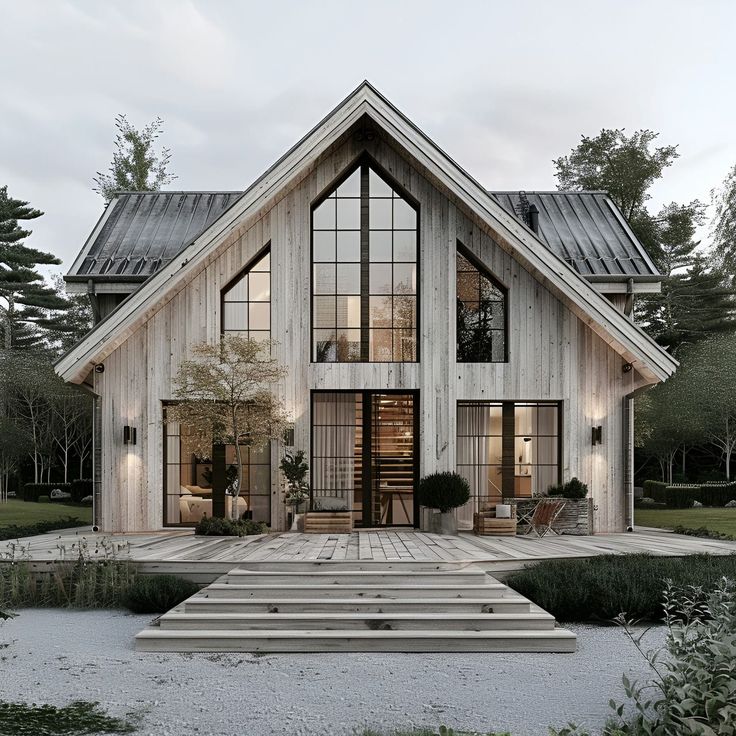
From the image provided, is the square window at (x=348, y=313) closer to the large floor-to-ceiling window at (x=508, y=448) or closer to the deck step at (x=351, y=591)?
the large floor-to-ceiling window at (x=508, y=448)

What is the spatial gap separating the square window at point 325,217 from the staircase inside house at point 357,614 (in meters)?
6.14

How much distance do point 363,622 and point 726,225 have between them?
27.7 m

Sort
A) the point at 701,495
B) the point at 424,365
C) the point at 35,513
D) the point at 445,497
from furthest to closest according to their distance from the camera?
the point at 701,495 < the point at 35,513 < the point at 424,365 < the point at 445,497

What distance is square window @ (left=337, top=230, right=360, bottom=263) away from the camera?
11805mm

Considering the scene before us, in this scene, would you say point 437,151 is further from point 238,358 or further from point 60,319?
point 60,319

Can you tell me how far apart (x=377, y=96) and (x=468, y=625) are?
777 cm

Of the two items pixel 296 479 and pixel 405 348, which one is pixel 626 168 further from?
pixel 296 479

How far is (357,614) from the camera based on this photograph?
6492 millimetres

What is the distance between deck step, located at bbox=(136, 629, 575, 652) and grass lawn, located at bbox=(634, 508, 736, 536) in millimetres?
7083

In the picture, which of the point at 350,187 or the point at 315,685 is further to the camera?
the point at 350,187

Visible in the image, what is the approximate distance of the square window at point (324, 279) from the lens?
38.6 feet

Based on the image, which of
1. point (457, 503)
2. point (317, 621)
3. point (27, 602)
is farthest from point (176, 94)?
point (317, 621)

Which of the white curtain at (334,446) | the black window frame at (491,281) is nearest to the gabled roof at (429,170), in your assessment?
the black window frame at (491,281)

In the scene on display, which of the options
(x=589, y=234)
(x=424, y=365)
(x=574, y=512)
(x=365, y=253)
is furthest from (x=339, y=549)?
(x=589, y=234)
